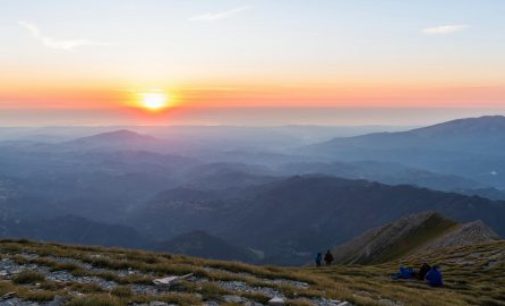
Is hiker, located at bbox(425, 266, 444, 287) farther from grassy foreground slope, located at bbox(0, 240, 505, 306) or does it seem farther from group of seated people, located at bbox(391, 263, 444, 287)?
grassy foreground slope, located at bbox(0, 240, 505, 306)

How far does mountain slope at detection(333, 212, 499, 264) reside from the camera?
3254 inches

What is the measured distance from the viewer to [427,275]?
3675 cm

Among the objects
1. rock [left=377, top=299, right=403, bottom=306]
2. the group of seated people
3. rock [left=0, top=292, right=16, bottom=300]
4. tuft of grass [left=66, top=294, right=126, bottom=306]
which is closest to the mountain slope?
the group of seated people

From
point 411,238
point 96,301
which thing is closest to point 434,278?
point 96,301

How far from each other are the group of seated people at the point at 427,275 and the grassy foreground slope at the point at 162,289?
83 cm

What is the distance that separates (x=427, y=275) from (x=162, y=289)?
22767 millimetres

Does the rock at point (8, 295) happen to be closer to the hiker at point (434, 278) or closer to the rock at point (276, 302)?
the rock at point (276, 302)

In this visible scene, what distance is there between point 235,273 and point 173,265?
148 inches

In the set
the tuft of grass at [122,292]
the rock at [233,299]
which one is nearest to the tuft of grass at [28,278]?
the tuft of grass at [122,292]

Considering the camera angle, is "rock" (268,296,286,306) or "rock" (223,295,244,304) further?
"rock" (223,295,244,304)

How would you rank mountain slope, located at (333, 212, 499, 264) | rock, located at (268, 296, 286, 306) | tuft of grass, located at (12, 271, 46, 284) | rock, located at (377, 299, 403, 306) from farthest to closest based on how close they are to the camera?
1. mountain slope, located at (333, 212, 499, 264)
2. rock, located at (377, 299, 403, 306)
3. tuft of grass, located at (12, 271, 46, 284)
4. rock, located at (268, 296, 286, 306)

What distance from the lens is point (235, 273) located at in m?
28.5

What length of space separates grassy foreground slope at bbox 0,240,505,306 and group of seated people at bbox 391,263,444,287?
829 mm

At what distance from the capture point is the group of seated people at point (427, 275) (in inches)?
1425
